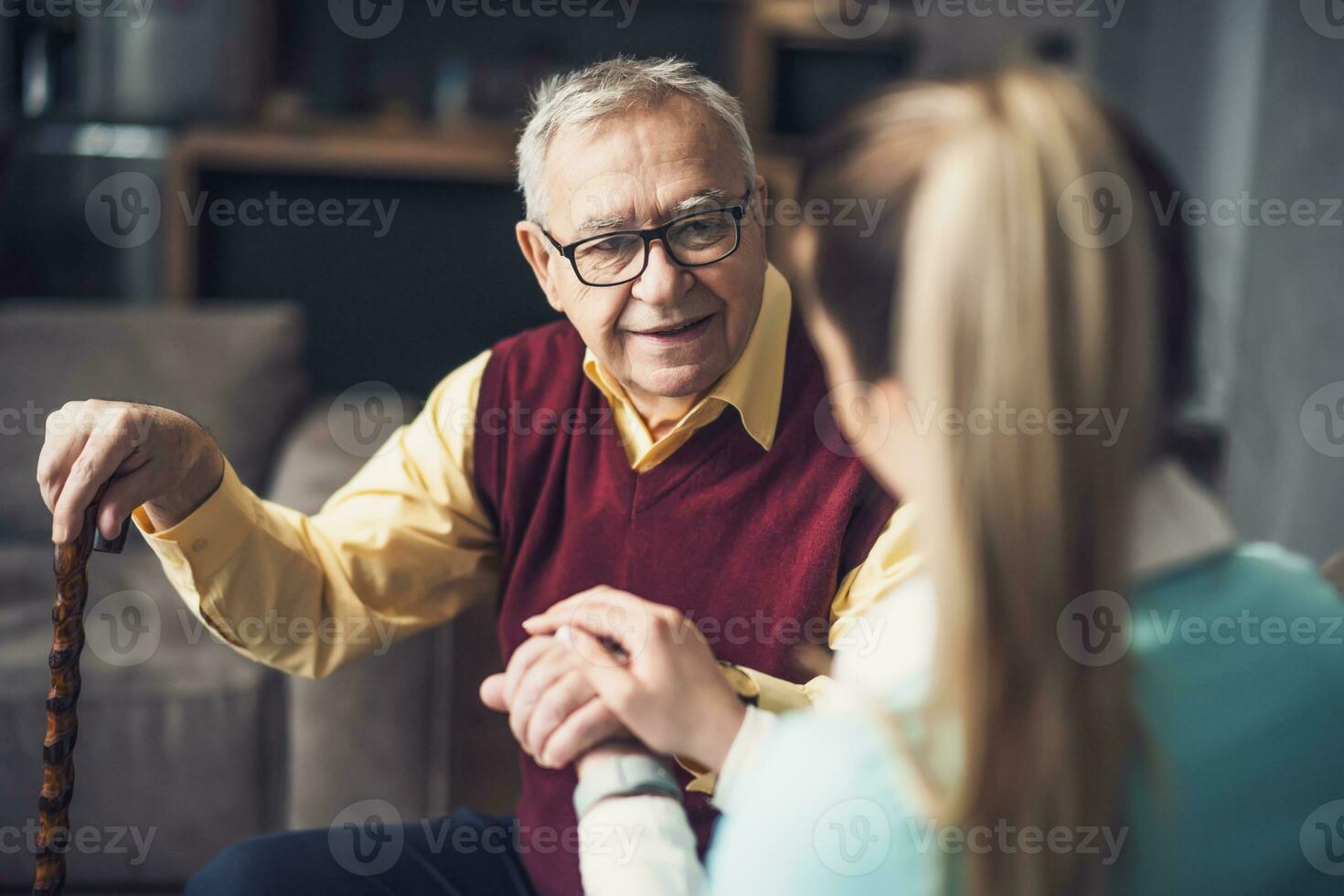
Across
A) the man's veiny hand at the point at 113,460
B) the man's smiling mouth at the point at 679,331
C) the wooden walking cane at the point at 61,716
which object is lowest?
→ the wooden walking cane at the point at 61,716

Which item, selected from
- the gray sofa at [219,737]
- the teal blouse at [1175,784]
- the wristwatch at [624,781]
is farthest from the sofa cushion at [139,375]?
the teal blouse at [1175,784]

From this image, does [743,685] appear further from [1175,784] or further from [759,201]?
[759,201]

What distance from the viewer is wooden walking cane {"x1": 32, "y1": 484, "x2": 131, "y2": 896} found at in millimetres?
1010

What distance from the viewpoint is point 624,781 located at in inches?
30.4

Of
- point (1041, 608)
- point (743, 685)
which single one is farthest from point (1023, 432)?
point (743, 685)

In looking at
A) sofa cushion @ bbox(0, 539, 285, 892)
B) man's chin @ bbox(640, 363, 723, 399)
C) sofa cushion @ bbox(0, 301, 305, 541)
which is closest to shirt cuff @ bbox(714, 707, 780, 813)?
man's chin @ bbox(640, 363, 723, 399)

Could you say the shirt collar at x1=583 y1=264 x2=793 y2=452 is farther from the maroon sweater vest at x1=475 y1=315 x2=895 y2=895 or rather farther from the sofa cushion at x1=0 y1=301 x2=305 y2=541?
the sofa cushion at x1=0 y1=301 x2=305 y2=541

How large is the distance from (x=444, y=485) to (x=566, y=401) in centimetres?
17

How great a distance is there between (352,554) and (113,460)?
1.10 feet

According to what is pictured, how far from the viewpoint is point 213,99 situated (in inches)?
138

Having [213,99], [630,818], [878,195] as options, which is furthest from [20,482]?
[878,195]

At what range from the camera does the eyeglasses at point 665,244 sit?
120 cm

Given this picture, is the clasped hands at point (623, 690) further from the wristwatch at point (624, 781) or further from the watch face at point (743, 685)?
the watch face at point (743, 685)

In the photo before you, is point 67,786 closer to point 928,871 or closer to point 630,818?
point 630,818
